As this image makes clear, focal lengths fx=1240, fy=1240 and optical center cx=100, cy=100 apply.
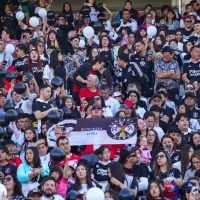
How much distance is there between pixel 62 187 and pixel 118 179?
0.83 m

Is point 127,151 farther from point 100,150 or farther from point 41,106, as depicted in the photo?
point 41,106

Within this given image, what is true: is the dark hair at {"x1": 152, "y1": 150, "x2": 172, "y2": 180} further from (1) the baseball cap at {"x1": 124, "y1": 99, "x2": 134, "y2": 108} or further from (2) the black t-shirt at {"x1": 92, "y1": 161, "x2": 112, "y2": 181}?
(1) the baseball cap at {"x1": 124, "y1": 99, "x2": 134, "y2": 108}

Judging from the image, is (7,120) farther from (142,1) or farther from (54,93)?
(142,1)

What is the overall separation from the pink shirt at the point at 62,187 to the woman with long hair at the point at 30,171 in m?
0.35

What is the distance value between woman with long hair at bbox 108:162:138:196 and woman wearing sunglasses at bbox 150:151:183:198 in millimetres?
444

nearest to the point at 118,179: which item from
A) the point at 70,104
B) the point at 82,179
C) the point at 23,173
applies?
the point at 82,179

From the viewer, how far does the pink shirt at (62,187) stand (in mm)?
16739

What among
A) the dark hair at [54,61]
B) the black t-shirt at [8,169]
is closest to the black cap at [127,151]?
the black t-shirt at [8,169]

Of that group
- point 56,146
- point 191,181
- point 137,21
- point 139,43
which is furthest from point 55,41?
point 191,181

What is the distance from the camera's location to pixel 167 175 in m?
17.6

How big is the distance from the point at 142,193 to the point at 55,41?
5969 mm

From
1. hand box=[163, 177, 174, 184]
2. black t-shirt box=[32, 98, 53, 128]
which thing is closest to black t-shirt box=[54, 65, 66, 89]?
black t-shirt box=[32, 98, 53, 128]

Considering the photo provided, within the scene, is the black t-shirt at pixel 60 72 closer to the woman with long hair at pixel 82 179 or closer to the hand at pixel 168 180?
the hand at pixel 168 180

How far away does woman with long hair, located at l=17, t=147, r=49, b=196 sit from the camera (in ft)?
55.9
